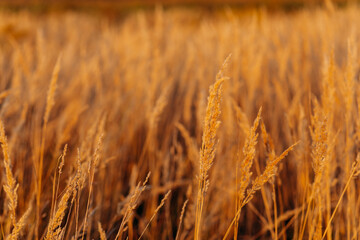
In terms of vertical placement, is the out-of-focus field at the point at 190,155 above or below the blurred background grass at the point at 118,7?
below

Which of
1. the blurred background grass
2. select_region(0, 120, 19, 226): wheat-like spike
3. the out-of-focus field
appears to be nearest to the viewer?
select_region(0, 120, 19, 226): wheat-like spike

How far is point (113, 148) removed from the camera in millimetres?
1586

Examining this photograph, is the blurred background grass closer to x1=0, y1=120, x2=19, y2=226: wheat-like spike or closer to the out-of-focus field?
the out-of-focus field

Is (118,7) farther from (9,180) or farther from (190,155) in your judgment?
(9,180)

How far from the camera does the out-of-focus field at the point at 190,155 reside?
0.73m

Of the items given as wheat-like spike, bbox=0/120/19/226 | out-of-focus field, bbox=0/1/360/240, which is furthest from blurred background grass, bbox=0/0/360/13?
wheat-like spike, bbox=0/120/19/226

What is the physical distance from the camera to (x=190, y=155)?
1.30 m

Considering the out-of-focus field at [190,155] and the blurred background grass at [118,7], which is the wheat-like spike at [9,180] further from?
the blurred background grass at [118,7]

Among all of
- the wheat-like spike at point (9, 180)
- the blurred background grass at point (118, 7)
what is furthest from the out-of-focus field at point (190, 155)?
the blurred background grass at point (118, 7)

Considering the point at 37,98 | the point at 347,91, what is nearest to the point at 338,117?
the point at 347,91

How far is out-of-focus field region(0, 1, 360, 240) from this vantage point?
0.73 meters

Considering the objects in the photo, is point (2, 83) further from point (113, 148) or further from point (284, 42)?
point (284, 42)

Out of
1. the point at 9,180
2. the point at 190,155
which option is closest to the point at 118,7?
the point at 190,155

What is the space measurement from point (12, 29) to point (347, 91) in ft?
13.6
